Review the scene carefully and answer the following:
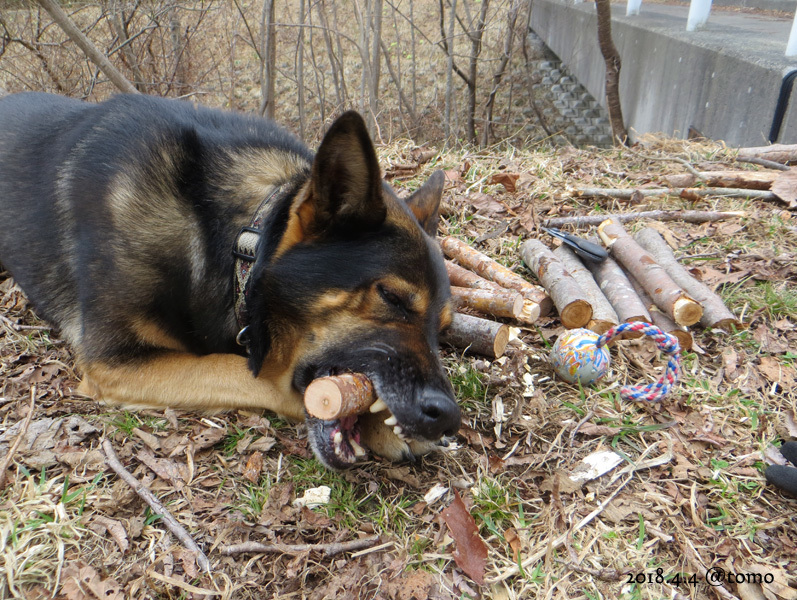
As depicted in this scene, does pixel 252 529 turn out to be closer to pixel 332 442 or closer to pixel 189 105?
pixel 332 442

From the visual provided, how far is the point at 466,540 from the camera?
2225mm

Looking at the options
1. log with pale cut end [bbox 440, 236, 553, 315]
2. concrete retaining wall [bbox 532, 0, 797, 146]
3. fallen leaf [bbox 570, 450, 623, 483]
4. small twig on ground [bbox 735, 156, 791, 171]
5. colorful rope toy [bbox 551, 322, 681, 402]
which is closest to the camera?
fallen leaf [bbox 570, 450, 623, 483]

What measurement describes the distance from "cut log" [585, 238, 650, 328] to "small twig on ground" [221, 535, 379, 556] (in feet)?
6.86

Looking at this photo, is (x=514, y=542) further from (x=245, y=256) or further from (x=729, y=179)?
(x=729, y=179)

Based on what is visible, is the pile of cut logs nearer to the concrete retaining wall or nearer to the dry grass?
the dry grass

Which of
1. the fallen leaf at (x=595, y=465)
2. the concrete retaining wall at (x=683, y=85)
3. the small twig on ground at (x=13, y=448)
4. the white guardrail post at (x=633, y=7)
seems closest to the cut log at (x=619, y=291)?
the fallen leaf at (x=595, y=465)

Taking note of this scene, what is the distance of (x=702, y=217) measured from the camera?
15.4 ft

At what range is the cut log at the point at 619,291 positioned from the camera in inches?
133

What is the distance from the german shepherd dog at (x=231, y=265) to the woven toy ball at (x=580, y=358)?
29.7 inches

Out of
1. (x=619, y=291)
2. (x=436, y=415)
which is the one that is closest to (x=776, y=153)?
(x=619, y=291)

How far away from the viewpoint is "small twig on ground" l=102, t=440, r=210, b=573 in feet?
6.96

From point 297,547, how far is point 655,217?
3.99 meters

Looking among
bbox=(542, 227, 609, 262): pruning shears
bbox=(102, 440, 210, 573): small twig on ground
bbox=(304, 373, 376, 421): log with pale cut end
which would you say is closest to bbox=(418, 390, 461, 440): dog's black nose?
bbox=(304, 373, 376, 421): log with pale cut end

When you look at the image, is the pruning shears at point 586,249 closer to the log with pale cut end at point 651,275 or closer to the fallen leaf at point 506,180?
the log with pale cut end at point 651,275
